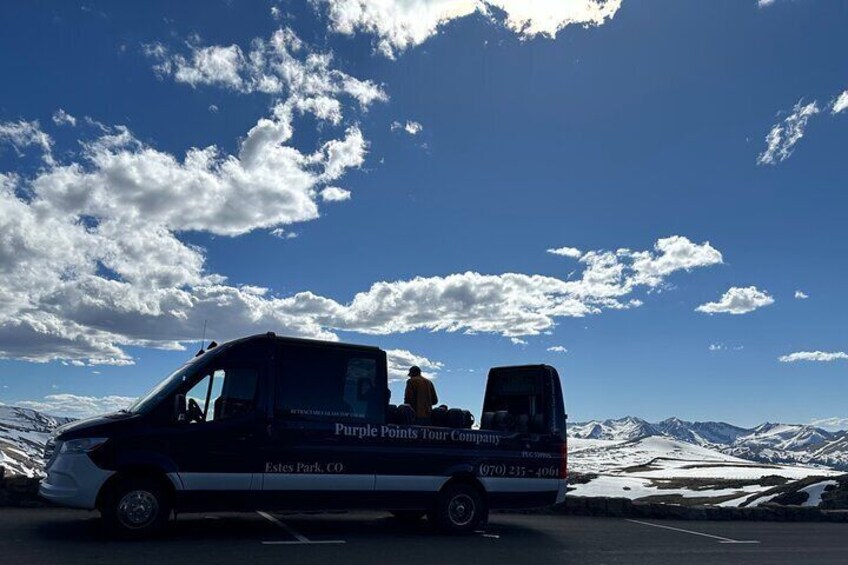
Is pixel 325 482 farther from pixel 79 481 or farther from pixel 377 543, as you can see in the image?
pixel 79 481

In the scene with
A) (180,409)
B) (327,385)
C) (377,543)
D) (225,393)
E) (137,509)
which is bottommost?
(377,543)

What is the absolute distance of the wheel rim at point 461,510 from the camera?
36.1ft

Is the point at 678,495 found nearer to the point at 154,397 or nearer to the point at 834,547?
the point at 834,547

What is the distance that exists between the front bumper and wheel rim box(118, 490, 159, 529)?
367 millimetres

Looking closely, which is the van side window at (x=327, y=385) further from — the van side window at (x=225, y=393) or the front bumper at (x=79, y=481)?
the front bumper at (x=79, y=481)

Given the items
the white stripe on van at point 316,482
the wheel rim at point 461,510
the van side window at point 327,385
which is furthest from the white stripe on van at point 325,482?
the van side window at point 327,385

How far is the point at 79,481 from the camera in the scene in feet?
28.6

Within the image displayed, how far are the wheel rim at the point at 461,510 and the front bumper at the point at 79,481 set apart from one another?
5.14 metres

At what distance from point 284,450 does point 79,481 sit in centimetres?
260

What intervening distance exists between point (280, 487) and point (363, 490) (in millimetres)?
1266

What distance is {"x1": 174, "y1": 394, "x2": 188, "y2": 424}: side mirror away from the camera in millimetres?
9075

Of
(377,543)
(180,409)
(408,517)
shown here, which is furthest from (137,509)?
(408,517)

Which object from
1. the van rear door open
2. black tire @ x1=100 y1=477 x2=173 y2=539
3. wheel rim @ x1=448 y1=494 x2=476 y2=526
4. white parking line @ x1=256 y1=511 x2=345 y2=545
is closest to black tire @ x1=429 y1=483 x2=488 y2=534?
wheel rim @ x1=448 y1=494 x2=476 y2=526

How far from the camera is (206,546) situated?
28.8 feet
